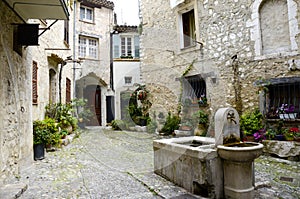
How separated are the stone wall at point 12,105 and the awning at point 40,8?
0.15m

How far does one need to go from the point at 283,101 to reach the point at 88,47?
941cm

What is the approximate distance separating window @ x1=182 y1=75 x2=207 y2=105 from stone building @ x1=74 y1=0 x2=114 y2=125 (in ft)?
→ 17.0

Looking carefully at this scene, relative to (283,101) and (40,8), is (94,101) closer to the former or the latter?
(40,8)

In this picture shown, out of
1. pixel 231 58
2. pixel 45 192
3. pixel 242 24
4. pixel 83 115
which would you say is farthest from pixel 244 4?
A: pixel 83 115

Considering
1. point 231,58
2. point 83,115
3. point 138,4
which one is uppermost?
point 138,4

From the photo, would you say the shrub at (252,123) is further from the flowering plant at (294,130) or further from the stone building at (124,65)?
the stone building at (124,65)

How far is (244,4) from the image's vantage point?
20.5ft

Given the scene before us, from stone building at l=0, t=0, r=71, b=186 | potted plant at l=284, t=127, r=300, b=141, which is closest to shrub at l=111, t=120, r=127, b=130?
stone building at l=0, t=0, r=71, b=186

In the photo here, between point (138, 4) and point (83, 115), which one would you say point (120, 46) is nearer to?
point (138, 4)

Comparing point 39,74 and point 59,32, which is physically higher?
point 59,32

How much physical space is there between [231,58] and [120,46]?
7.09 metres

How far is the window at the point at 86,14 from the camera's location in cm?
1136

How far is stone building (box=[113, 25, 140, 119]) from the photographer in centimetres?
1127

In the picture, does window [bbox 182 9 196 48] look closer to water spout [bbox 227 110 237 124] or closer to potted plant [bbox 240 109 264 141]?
potted plant [bbox 240 109 264 141]
